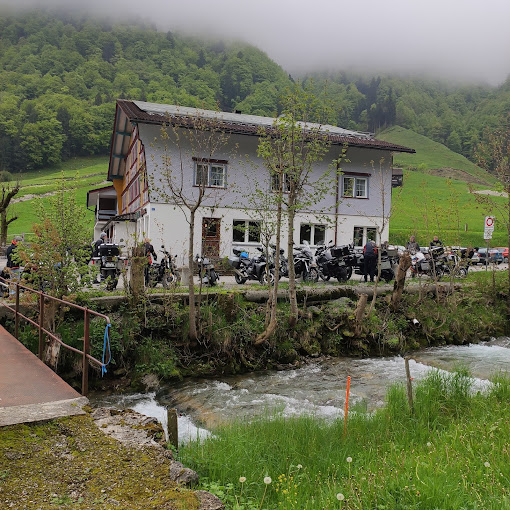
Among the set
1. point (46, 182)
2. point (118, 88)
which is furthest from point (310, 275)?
point (118, 88)

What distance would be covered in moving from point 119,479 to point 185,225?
755 inches

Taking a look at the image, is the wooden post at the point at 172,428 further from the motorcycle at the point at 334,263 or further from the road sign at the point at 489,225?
the road sign at the point at 489,225

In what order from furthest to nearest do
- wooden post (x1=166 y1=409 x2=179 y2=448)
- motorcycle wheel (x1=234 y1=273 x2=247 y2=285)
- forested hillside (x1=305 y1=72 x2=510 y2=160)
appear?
forested hillside (x1=305 y1=72 x2=510 y2=160), motorcycle wheel (x1=234 y1=273 x2=247 y2=285), wooden post (x1=166 y1=409 x2=179 y2=448)

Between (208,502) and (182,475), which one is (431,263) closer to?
(182,475)

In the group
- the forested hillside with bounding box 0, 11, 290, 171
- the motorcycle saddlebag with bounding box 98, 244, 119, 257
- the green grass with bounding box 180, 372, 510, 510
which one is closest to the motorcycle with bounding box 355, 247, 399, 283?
the motorcycle saddlebag with bounding box 98, 244, 119, 257

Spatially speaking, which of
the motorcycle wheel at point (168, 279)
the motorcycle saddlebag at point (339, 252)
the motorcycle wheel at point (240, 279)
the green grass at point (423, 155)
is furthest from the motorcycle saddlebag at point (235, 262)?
the green grass at point (423, 155)

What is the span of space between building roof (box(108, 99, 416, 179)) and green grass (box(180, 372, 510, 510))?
11.0 metres

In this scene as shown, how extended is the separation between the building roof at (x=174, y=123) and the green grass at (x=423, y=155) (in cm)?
5290

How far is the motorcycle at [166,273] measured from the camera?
12234 millimetres

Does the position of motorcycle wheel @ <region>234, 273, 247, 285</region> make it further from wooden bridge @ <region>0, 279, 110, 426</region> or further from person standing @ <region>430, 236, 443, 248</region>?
wooden bridge @ <region>0, 279, 110, 426</region>

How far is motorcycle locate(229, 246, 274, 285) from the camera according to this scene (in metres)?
15.0

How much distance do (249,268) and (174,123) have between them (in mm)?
7141

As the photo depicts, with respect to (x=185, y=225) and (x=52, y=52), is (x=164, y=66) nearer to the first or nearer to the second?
(x=52, y=52)

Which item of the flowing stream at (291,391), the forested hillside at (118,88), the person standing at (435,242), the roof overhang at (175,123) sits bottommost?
the flowing stream at (291,391)
